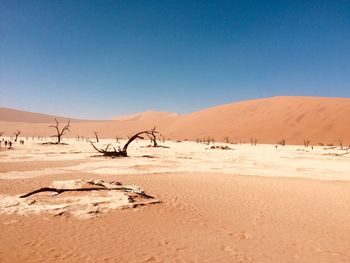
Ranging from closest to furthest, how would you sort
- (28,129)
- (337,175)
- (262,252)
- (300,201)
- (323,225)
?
(262,252) → (323,225) → (300,201) → (337,175) → (28,129)

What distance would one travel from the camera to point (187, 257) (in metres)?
5.55

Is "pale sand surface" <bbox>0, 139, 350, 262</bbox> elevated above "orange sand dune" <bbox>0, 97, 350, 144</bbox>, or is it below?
below

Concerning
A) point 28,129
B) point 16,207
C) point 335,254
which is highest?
point 28,129

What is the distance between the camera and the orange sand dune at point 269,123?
46.9 meters

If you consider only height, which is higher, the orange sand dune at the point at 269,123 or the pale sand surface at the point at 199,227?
the orange sand dune at the point at 269,123

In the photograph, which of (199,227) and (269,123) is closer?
(199,227)

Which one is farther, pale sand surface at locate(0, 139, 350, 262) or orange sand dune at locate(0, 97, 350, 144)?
orange sand dune at locate(0, 97, 350, 144)

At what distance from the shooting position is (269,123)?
55219mm

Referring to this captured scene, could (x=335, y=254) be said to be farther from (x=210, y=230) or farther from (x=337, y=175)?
(x=337, y=175)

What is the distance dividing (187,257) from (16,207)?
4838 mm

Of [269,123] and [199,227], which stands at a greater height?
[269,123]

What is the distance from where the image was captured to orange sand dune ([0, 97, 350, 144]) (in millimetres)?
46906

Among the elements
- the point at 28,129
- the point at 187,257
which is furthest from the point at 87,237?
the point at 28,129

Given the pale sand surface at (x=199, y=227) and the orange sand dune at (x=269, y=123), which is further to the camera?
the orange sand dune at (x=269, y=123)
